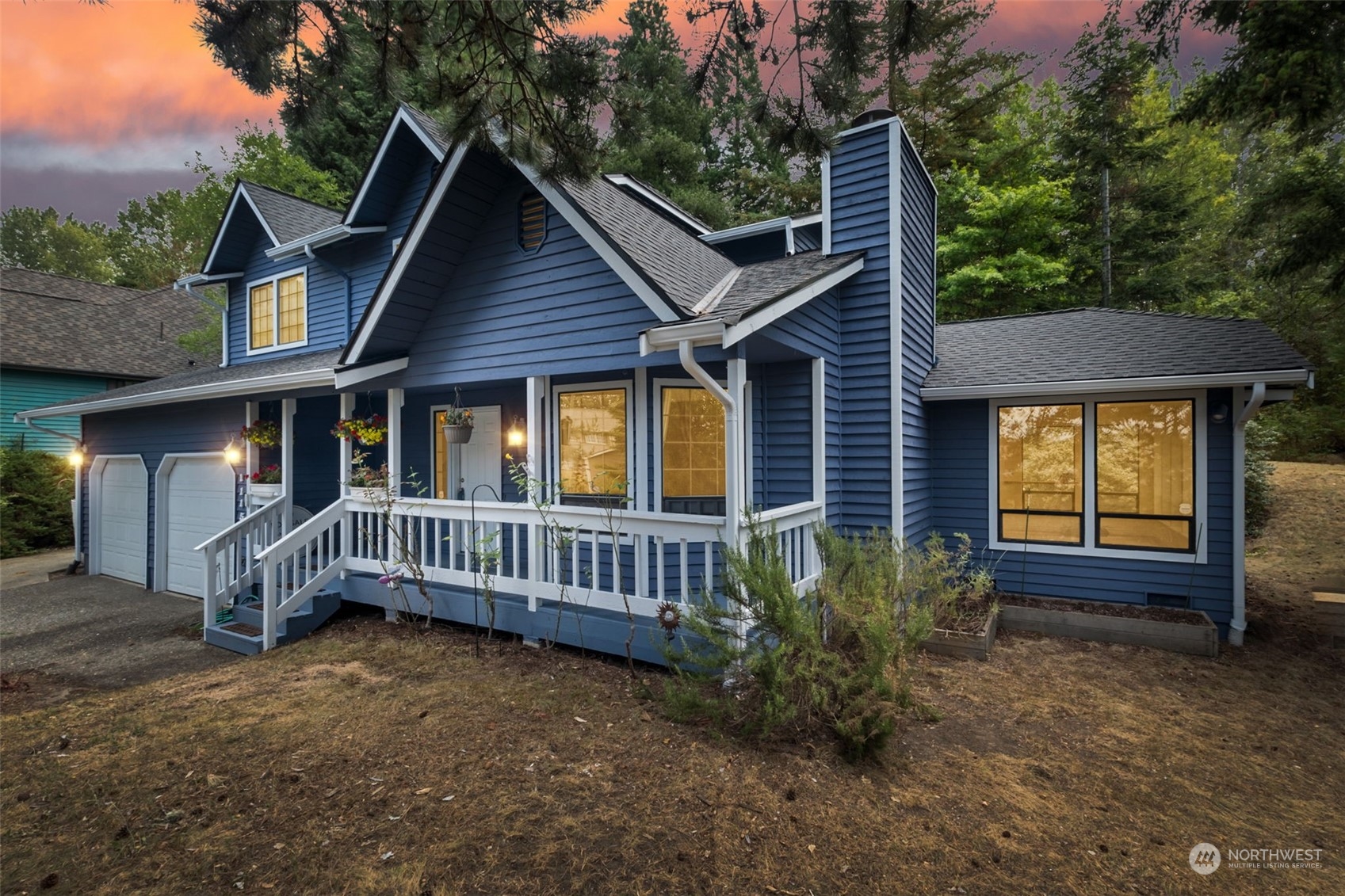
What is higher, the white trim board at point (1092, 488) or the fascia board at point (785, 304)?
the fascia board at point (785, 304)

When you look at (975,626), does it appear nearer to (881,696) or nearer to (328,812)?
(881,696)

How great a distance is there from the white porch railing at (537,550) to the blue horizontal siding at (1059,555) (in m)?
2.85

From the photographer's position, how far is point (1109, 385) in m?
6.48

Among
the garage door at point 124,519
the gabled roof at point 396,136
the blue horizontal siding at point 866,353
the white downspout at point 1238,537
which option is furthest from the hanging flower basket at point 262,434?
the white downspout at point 1238,537

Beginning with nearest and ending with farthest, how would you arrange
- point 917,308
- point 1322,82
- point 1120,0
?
1. point 1322,82
2. point 1120,0
3. point 917,308

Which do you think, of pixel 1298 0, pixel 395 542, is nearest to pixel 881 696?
pixel 395 542

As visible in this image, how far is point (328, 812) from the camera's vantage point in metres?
3.04

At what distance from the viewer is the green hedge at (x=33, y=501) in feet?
43.0

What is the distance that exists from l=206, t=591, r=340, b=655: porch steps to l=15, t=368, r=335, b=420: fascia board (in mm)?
2505

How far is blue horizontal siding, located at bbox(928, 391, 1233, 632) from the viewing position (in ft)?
21.1

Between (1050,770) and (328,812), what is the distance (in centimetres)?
411

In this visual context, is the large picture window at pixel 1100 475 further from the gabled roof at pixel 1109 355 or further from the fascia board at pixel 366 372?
the fascia board at pixel 366 372

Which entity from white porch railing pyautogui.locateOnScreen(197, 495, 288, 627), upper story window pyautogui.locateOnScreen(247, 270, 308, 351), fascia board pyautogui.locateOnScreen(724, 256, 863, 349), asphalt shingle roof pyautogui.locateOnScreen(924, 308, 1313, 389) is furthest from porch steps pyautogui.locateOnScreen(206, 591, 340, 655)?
asphalt shingle roof pyautogui.locateOnScreen(924, 308, 1313, 389)

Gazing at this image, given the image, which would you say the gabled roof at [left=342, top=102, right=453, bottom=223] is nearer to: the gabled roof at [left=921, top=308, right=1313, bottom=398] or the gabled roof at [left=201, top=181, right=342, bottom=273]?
the gabled roof at [left=201, top=181, right=342, bottom=273]
